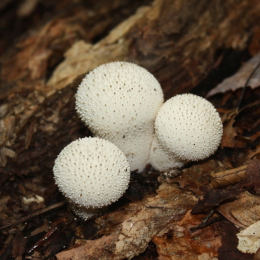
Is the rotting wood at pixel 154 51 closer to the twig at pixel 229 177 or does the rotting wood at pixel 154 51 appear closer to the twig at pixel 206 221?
the twig at pixel 229 177

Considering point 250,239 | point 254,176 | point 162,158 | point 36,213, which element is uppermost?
point 36,213

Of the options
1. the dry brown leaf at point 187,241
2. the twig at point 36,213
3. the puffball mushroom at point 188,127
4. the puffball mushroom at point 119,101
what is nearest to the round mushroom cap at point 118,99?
the puffball mushroom at point 119,101

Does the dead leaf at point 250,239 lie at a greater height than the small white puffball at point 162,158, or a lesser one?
lesser

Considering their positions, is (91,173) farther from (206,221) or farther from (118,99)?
(206,221)

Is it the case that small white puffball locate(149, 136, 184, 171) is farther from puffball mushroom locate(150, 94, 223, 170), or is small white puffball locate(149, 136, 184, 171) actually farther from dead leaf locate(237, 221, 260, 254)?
dead leaf locate(237, 221, 260, 254)

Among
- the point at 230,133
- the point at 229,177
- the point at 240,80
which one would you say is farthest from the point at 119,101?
the point at 240,80

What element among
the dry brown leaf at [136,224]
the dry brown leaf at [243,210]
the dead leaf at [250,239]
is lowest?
the dead leaf at [250,239]

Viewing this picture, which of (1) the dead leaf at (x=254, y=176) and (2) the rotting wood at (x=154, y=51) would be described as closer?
(1) the dead leaf at (x=254, y=176)
